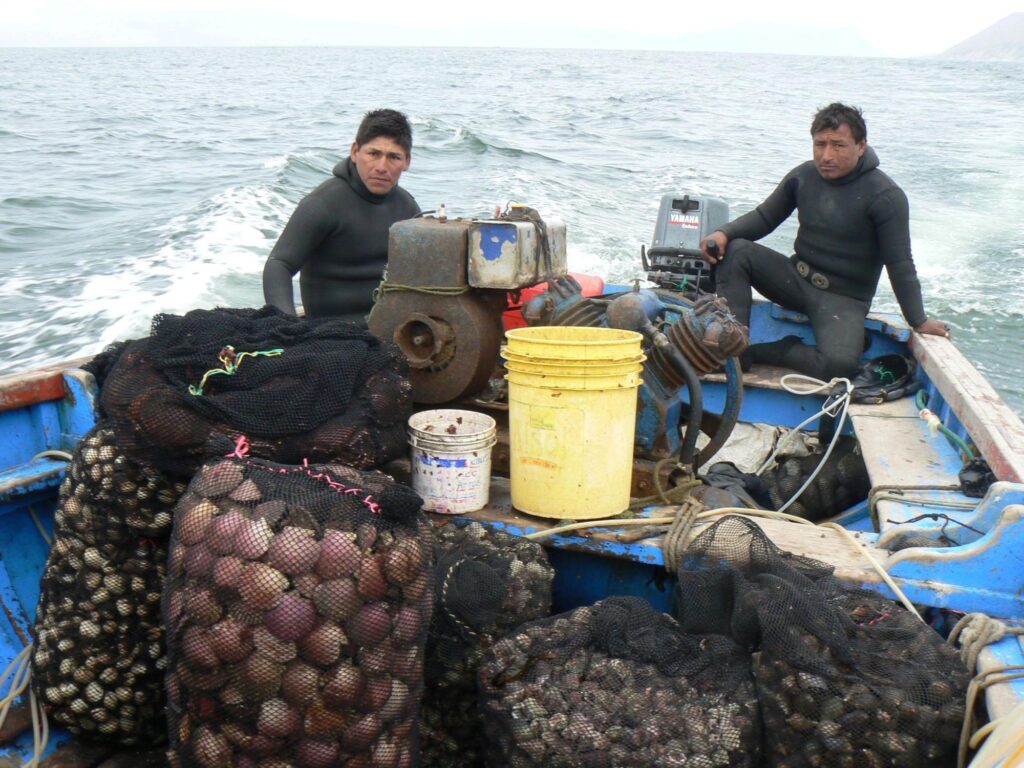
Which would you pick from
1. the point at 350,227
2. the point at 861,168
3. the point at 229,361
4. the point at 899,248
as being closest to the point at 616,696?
the point at 229,361

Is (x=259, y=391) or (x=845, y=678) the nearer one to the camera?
(x=845, y=678)

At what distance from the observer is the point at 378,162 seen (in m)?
4.28

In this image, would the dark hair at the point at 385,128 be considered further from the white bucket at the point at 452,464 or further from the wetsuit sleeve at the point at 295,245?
the white bucket at the point at 452,464

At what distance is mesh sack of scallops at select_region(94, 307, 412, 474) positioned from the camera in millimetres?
2492

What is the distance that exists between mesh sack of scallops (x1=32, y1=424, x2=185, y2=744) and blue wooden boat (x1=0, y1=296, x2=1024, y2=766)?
0.27 m

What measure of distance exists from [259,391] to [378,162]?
1.95 metres

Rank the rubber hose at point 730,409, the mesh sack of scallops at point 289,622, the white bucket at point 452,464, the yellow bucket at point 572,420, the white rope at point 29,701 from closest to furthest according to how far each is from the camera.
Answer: the mesh sack of scallops at point 289,622, the white rope at point 29,701, the yellow bucket at point 572,420, the white bucket at point 452,464, the rubber hose at point 730,409

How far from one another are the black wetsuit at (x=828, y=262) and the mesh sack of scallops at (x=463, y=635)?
2.88 metres

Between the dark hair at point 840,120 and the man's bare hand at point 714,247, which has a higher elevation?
the dark hair at point 840,120

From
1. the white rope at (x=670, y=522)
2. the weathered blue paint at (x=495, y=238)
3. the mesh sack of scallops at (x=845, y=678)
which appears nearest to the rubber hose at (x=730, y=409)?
the white rope at (x=670, y=522)

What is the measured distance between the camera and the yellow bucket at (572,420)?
2.77 m

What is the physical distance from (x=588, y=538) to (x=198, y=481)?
1167 mm

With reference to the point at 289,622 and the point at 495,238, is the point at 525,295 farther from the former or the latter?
the point at 289,622

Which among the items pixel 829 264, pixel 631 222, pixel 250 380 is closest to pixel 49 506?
pixel 250 380
